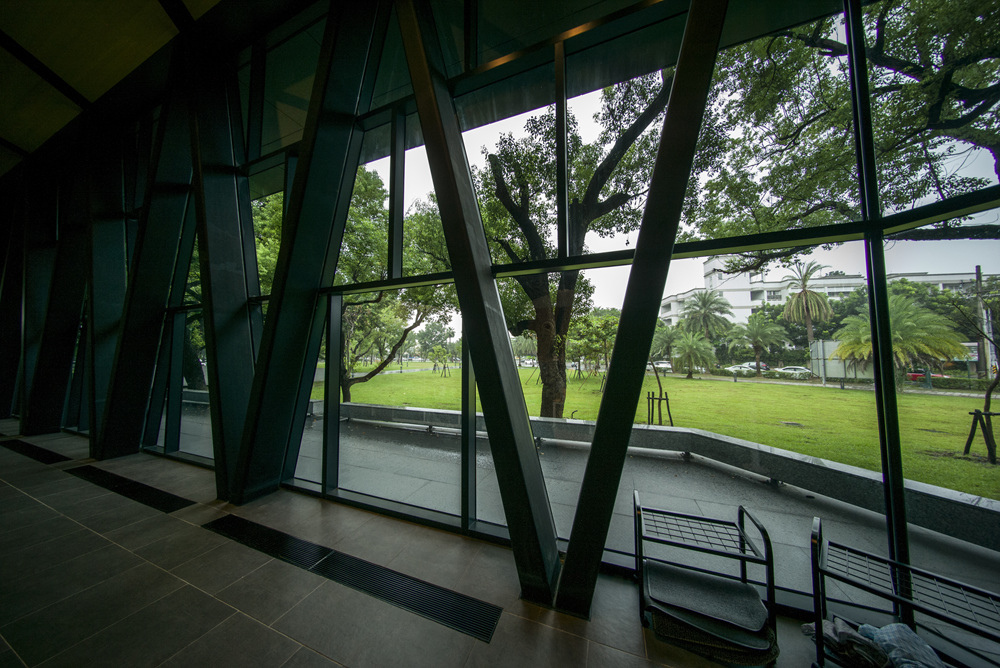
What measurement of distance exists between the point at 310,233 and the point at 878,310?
18.4ft

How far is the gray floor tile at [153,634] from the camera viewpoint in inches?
80.8

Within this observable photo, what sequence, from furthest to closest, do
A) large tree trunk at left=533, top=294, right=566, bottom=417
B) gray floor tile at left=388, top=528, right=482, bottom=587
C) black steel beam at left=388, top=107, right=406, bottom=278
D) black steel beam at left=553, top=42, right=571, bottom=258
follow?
black steel beam at left=388, top=107, right=406, bottom=278
large tree trunk at left=533, top=294, right=566, bottom=417
black steel beam at left=553, top=42, right=571, bottom=258
gray floor tile at left=388, top=528, right=482, bottom=587

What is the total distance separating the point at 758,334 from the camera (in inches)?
106

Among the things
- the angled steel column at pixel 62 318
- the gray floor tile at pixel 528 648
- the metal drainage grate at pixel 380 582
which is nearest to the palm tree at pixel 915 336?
the gray floor tile at pixel 528 648

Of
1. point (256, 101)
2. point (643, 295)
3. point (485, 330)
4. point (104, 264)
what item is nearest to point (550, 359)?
point (485, 330)

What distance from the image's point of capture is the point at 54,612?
7.91 feet

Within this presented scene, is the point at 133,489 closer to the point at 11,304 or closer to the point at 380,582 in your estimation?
the point at 380,582

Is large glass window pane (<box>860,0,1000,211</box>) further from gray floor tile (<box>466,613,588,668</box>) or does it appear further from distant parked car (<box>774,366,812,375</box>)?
gray floor tile (<box>466,613,588,668</box>)

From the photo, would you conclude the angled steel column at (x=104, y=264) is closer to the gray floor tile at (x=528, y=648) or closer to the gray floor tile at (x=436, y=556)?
the gray floor tile at (x=436, y=556)

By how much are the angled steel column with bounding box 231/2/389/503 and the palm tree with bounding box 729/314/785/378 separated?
4919 millimetres

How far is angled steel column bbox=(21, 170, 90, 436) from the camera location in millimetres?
6758

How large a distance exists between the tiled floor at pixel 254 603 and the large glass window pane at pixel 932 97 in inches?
132

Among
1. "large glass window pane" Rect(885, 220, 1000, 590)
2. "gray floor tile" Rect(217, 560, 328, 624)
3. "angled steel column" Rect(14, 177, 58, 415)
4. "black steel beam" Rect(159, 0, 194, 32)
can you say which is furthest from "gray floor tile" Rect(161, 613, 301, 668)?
"angled steel column" Rect(14, 177, 58, 415)

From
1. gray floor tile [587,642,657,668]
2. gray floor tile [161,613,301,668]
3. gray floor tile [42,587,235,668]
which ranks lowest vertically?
gray floor tile [587,642,657,668]
